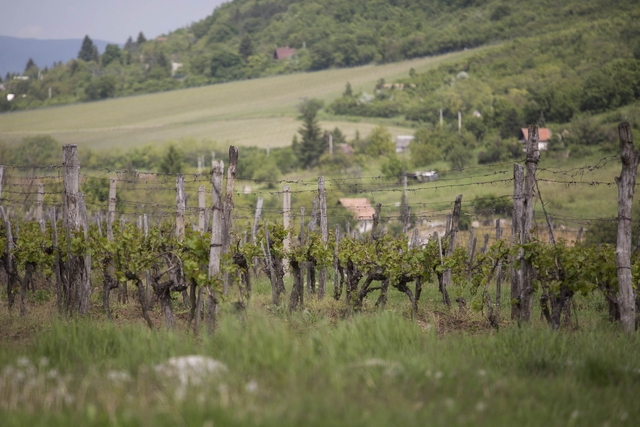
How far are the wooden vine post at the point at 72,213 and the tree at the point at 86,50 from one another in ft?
573

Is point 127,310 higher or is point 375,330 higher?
point 375,330

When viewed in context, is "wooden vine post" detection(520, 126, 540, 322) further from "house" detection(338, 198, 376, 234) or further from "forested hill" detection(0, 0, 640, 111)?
"forested hill" detection(0, 0, 640, 111)

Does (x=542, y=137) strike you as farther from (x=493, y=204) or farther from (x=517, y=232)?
(x=517, y=232)

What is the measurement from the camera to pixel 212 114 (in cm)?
11994

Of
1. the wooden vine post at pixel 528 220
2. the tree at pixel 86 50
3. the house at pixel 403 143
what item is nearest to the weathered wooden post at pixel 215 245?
the wooden vine post at pixel 528 220

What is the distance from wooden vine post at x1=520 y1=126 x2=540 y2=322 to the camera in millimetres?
10617

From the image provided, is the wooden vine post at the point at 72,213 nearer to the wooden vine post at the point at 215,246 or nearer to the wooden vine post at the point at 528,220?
the wooden vine post at the point at 215,246

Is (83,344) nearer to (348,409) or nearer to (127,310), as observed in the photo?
(348,409)

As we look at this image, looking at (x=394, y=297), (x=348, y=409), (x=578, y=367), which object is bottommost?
(x=394, y=297)

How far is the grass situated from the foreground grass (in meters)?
78.2

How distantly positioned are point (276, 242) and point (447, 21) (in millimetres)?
183199

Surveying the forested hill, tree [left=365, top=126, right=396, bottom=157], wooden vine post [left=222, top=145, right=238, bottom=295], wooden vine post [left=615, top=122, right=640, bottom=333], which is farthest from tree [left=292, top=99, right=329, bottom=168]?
wooden vine post [left=615, top=122, right=640, bottom=333]

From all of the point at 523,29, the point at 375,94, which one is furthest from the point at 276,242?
the point at 523,29

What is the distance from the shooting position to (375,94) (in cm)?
12794
